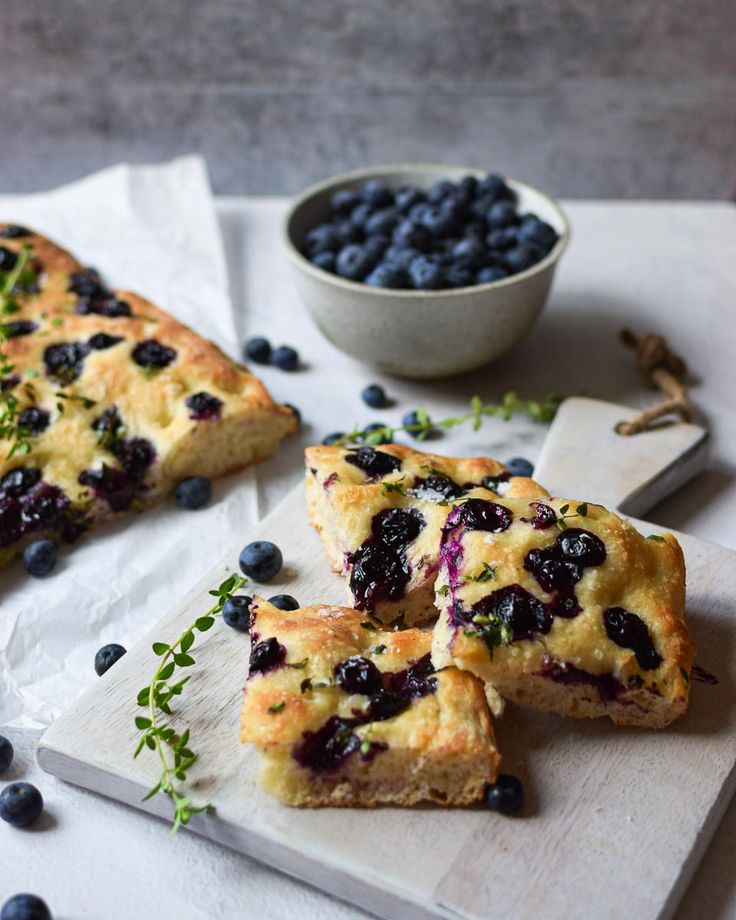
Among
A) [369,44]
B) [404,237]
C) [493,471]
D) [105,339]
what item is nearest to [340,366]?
[404,237]

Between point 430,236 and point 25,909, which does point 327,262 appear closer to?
point 430,236

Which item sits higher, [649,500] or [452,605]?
[452,605]

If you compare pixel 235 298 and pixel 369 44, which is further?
pixel 369 44

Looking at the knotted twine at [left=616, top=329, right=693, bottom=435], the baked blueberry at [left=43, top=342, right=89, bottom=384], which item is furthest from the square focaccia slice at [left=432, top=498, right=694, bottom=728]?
the baked blueberry at [left=43, top=342, right=89, bottom=384]

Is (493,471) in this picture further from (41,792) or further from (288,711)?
(41,792)

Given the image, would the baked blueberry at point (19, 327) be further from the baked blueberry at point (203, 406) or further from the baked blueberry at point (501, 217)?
the baked blueberry at point (501, 217)

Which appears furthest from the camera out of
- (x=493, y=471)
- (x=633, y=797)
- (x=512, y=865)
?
(x=493, y=471)
